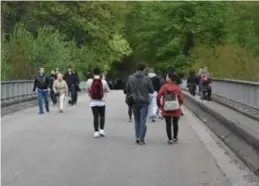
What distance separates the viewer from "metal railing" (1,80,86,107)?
26.9 meters

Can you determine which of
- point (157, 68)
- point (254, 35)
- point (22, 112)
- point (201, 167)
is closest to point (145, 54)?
point (157, 68)

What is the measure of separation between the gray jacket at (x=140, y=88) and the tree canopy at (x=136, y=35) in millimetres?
13224

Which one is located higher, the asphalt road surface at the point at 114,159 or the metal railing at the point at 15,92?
the metal railing at the point at 15,92

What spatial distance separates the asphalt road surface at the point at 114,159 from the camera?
393 inches

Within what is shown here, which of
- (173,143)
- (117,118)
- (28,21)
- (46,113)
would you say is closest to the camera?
(173,143)

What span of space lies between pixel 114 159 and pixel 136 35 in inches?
2599

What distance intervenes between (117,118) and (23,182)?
13402 millimetres

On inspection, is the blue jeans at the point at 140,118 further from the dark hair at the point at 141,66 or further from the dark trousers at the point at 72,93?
the dark trousers at the point at 72,93

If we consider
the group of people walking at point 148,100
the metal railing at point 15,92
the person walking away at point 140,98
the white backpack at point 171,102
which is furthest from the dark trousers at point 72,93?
the white backpack at point 171,102

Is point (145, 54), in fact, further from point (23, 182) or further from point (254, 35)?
point (23, 182)

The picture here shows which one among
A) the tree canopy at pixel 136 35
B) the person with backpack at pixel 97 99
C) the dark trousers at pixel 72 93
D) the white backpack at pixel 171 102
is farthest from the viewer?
the tree canopy at pixel 136 35

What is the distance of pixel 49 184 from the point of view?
9.62 metres

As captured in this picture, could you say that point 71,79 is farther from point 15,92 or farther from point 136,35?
point 136,35

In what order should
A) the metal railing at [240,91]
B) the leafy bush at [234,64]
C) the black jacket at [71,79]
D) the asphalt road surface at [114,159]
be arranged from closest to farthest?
the asphalt road surface at [114,159]
the metal railing at [240,91]
the leafy bush at [234,64]
the black jacket at [71,79]
